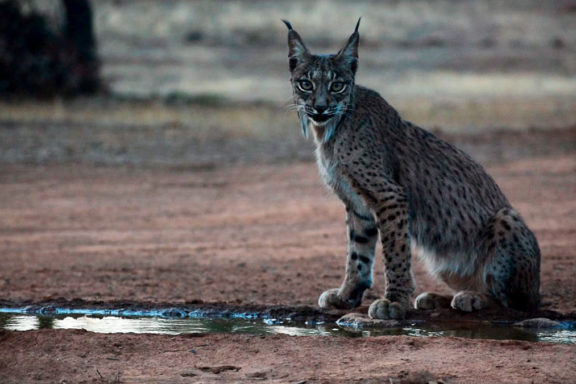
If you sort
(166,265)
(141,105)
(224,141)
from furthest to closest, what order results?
(141,105)
(224,141)
(166,265)

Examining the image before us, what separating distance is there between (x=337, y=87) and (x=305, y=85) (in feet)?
0.77

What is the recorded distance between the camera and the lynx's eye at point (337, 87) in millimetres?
8180

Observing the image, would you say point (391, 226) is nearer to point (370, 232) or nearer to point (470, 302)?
point (370, 232)

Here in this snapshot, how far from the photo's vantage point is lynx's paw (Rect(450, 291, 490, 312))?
26.7 feet

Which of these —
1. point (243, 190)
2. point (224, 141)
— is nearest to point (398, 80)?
point (224, 141)

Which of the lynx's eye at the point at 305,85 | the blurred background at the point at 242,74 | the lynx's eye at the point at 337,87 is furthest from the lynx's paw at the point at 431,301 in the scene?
the blurred background at the point at 242,74

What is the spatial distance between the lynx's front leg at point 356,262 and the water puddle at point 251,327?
54 centimetres

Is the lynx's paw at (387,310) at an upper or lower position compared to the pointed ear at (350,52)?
lower

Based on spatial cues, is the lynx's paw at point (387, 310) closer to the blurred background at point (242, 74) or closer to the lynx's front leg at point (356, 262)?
the lynx's front leg at point (356, 262)

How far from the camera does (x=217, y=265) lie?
1055 centimetres

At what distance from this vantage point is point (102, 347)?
6871 mm

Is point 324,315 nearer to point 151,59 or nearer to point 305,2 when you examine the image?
point 151,59

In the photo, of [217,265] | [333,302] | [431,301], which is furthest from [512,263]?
[217,265]

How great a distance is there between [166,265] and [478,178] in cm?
337
